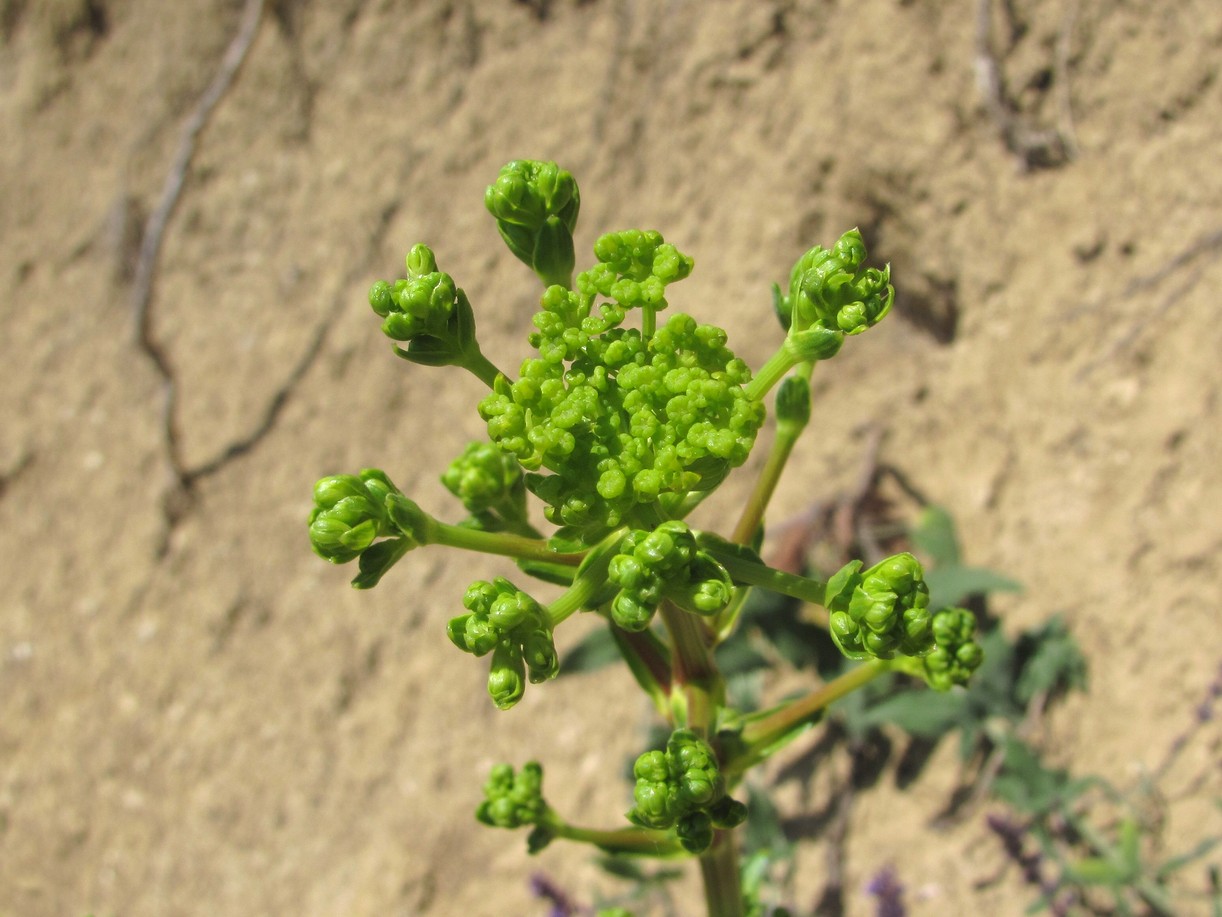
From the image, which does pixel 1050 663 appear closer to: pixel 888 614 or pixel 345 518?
pixel 888 614

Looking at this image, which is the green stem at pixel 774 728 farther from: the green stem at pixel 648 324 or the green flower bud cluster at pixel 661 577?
the green stem at pixel 648 324

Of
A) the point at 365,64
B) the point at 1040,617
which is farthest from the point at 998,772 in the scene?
the point at 365,64

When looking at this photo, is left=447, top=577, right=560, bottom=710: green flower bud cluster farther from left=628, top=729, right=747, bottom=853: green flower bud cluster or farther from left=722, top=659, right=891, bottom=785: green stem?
left=722, top=659, right=891, bottom=785: green stem

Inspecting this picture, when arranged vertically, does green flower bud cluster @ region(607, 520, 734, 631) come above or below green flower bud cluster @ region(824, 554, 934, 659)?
above

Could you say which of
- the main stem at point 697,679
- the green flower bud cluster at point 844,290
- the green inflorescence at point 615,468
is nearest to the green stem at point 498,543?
the green inflorescence at point 615,468

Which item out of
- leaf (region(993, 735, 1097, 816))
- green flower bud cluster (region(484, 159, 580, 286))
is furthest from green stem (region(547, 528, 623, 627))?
leaf (region(993, 735, 1097, 816))

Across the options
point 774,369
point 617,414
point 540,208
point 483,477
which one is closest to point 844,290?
point 774,369

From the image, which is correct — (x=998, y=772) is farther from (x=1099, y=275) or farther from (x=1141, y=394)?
(x=1099, y=275)
